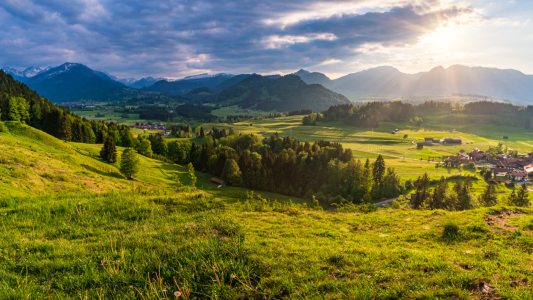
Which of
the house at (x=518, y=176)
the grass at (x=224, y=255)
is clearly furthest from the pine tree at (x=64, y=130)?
the house at (x=518, y=176)

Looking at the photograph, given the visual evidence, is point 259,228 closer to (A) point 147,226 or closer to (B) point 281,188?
(A) point 147,226

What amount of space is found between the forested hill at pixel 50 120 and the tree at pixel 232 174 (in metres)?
44.5

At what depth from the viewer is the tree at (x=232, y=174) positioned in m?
68.5

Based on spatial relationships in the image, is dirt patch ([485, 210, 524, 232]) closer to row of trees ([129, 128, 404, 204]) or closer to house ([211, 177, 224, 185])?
row of trees ([129, 128, 404, 204])

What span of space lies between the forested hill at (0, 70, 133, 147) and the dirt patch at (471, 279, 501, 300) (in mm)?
95955

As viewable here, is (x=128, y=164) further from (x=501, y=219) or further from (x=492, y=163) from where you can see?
(x=492, y=163)

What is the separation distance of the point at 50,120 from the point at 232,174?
64.0 m

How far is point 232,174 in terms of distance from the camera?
68312 mm

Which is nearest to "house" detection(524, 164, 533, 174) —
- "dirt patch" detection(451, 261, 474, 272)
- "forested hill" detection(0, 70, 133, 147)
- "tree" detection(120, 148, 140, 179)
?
"dirt patch" detection(451, 261, 474, 272)

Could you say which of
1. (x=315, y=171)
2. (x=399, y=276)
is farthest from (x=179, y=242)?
(x=315, y=171)

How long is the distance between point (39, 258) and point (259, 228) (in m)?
5.94

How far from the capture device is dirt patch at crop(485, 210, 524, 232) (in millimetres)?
9875

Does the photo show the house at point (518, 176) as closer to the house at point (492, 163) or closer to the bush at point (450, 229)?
the house at point (492, 163)

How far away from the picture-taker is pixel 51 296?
4.27m
